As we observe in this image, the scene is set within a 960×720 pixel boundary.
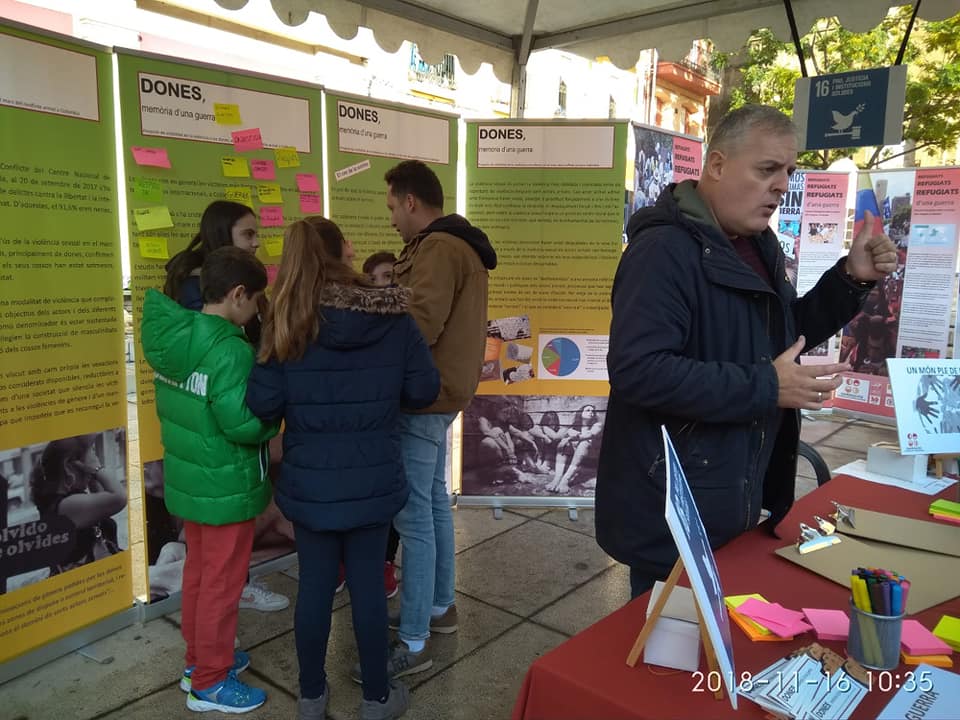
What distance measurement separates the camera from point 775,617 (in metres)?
1.32

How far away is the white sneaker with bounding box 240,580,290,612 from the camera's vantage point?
3.04 m

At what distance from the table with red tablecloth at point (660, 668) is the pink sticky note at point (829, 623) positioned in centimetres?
1

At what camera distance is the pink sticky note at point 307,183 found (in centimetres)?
321

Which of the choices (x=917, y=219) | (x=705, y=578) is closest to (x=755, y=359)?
(x=705, y=578)

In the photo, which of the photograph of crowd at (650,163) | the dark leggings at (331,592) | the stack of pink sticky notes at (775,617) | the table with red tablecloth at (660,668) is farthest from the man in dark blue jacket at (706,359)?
the photograph of crowd at (650,163)

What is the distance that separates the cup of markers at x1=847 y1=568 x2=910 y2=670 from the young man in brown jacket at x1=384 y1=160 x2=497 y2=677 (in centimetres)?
154

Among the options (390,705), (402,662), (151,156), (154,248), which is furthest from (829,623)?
(151,156)

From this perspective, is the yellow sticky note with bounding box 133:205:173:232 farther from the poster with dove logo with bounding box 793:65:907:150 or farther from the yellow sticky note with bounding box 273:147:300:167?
the poster with dove logo with bounding box 793:65:907:150

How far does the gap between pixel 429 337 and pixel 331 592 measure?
0.89 m

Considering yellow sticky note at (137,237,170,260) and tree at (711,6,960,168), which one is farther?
tree at (711,6,960,168)

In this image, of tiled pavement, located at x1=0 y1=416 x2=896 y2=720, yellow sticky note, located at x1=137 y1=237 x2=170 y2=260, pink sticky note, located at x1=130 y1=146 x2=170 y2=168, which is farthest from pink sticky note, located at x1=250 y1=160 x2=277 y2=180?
tiled pavement, located at x1=0 y1=416 x2=896 y2=720

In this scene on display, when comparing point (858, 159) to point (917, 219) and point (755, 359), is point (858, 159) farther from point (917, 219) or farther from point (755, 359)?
point (755, 359)

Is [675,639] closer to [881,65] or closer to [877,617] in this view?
[877,617]

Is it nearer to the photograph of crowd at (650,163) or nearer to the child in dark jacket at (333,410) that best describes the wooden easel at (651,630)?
the child in dark jacket at (333,410)
